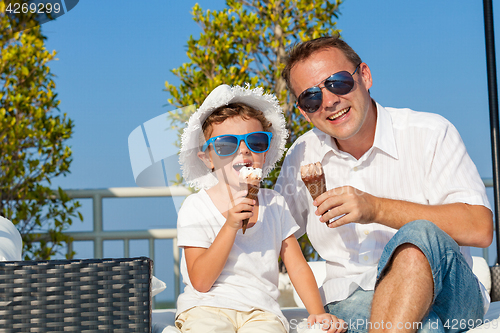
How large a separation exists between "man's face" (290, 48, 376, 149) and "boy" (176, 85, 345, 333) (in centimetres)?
18

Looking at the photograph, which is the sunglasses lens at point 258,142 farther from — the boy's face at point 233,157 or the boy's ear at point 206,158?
the boy's ear at point 206,158

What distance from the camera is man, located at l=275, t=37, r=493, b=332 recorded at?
4.27ft

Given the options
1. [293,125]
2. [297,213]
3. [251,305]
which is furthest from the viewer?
[293,125]

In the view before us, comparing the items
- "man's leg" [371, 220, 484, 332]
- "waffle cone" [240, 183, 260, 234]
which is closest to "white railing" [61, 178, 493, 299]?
"waffle cone" [240, 183, 260, 234]

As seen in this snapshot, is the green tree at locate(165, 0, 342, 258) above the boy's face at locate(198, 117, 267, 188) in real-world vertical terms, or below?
above

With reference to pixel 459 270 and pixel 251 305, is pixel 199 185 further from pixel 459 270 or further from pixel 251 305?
pixel 459 270

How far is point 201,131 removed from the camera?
1.58 meters

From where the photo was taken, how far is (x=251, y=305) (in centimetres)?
144

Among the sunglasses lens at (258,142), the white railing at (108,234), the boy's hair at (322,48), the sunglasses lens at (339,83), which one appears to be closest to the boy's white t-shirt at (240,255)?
the sunglasses lens at (258,142)

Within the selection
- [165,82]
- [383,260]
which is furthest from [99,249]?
[383,260]

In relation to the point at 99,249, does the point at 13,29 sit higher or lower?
higher

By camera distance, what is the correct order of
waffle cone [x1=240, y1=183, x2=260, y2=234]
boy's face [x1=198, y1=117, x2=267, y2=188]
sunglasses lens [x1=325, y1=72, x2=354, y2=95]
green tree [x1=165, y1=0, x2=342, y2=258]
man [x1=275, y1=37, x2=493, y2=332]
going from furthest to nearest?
green tree [x1=165, y1=0, x2=342, y2=258] < sunglasses lens [x1=325, y1=72, x2=354, y2=95] < boy's face [x1=198, y1=117, x2=267, y2=188] < waffle cone [x1=240, y1=183, x2=260, y2=234] < man [x1=275, y1=37, x2=493, y2=332]

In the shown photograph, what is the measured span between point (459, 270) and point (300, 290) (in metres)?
0.53

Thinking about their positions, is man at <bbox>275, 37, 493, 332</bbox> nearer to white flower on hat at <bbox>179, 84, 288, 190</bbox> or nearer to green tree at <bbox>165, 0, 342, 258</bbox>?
white flower on hat at <bbox>179, 84, 288, 190</bbox>
